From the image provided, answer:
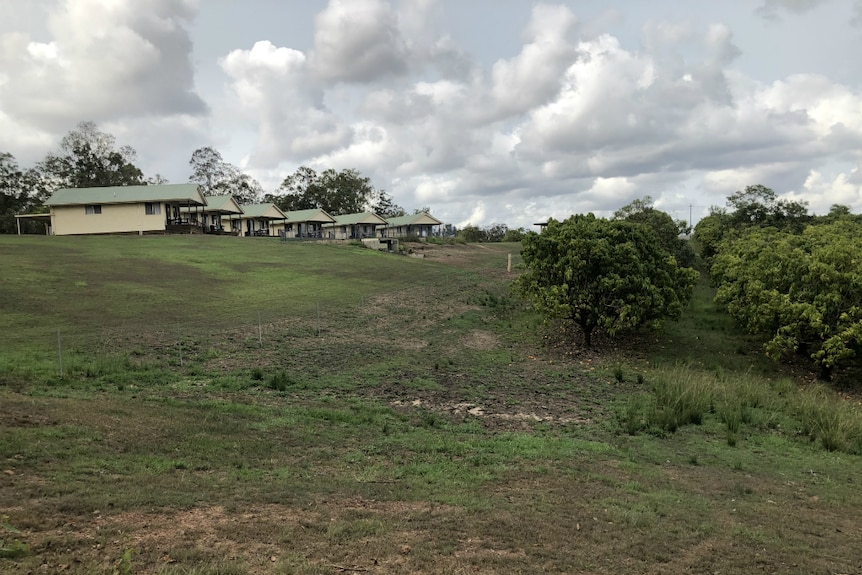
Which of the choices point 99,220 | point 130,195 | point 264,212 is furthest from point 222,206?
point 99,220

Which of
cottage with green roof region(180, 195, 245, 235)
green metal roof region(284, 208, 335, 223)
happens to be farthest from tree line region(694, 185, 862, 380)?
green metal roof region(284, 208, 335, 223)

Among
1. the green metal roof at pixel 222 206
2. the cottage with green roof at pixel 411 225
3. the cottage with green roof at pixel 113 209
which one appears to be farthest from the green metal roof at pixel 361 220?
the cottage with green roof at pixel 113 209

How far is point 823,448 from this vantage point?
11914mm

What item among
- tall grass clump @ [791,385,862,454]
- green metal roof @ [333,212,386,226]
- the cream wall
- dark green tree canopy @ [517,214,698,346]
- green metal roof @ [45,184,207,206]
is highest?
green metal roof @ [45,184,207,206]

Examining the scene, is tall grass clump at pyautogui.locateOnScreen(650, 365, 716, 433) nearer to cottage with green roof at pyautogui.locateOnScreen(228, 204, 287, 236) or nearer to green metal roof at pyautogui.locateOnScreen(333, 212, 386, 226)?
cottage with green roof at pyautogui.locateOnScreen(228, 204, 287, 236)

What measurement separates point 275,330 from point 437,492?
570 inches

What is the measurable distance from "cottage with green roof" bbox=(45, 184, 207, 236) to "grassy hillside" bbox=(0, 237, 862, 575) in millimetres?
30929

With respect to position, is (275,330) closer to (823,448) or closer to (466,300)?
(466,300)

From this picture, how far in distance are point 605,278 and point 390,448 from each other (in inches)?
571

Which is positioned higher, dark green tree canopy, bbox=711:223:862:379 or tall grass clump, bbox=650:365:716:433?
dark green tree canopy, bbox=711:223:862:379

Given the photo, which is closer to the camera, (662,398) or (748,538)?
(748,538)

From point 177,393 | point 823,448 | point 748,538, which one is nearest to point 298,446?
point 177,393

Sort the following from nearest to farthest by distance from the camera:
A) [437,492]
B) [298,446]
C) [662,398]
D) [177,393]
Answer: [437,492] < [298,446] < [177,393] < [662,398]

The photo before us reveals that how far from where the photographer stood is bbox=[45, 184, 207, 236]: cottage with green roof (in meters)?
53.0
